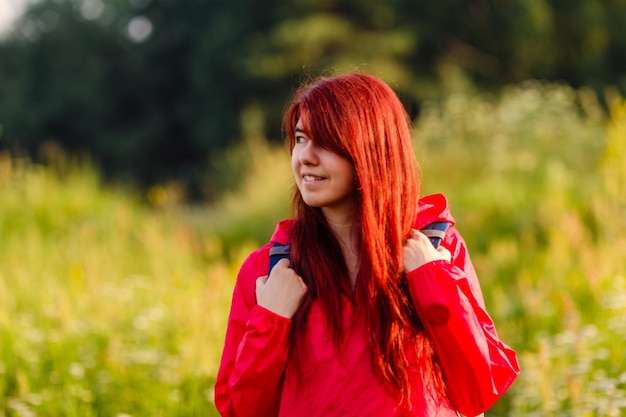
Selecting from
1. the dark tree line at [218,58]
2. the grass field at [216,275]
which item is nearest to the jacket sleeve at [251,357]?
the grass field at [216,275]

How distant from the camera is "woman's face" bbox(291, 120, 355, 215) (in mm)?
2342

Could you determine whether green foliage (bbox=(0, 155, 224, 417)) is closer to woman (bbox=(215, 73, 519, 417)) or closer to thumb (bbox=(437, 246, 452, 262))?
woman (bbox=(215, 73, 519, 417))

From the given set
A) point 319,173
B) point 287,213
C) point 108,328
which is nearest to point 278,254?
point 319,173

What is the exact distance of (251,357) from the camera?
2.32 metres

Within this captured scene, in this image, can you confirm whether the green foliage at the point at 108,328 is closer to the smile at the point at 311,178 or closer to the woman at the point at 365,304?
the woman at the point at 365,304

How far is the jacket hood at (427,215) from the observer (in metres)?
2.45

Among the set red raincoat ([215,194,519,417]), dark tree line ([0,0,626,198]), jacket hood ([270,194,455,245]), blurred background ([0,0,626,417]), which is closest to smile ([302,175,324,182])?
jacket hood ([270,194,455,245])

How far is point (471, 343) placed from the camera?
87.9 inches

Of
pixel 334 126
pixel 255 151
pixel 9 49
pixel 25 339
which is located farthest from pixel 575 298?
pixel 9 49

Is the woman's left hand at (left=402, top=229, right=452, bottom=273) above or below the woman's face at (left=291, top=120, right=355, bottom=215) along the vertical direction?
below

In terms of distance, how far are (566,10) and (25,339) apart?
72.7 feet

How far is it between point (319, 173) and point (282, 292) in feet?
1.03

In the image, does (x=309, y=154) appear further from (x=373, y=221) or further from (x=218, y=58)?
(x=218, y=58)

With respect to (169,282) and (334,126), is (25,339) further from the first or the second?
(334,126)
